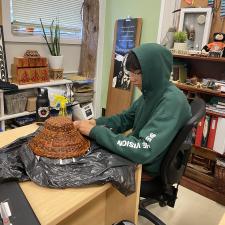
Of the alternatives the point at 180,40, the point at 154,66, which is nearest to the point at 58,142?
the point at 154,66

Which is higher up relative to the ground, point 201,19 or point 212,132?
point 201,19

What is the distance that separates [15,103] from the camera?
252 cm

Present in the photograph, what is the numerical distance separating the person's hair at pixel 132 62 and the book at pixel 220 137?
44.7 inches

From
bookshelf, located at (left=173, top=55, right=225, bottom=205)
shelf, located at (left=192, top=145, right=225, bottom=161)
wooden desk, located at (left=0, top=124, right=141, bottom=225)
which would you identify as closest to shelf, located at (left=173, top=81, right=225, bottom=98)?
bookshelf, located at (left=173, top=55, right=225, bottom=205)

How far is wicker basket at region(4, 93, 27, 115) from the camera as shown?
8.08 ft

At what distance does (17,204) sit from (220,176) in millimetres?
1804

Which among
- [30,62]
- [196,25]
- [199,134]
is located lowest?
[199,134]

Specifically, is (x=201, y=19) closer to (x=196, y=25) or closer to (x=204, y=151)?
(x=196, y=25)

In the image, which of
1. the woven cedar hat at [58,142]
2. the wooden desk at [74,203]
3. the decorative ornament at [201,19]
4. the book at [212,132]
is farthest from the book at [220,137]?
the woven cedar hat at [58,142]

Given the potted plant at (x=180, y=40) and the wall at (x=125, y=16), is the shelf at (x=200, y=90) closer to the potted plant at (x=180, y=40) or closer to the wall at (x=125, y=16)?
the potted plant at (x=180, y=40)

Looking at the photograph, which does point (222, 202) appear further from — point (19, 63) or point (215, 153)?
point (19, 63)

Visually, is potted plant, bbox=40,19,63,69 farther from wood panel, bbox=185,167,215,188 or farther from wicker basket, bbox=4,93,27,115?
wood panel, bbox=185,167,215,188

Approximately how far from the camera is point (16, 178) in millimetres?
944

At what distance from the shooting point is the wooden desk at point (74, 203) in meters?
0.82
